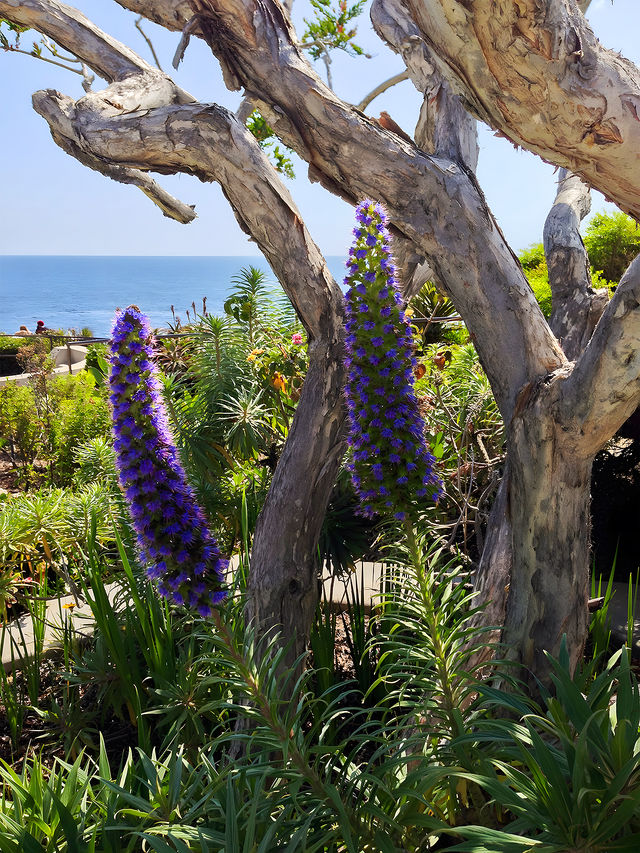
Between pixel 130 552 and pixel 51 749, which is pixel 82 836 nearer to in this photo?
pixel 51 749

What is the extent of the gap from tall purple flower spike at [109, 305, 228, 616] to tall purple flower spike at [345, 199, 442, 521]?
47cm

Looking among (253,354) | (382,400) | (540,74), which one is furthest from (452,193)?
(253,354)

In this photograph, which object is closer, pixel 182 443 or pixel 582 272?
pixel 582 272

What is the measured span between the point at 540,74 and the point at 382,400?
0.85m

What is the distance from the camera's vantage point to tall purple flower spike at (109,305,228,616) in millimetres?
1498

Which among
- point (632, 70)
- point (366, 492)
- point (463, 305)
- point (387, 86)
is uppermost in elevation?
point (387, 86)

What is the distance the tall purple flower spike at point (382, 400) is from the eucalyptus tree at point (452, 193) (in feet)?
1.20

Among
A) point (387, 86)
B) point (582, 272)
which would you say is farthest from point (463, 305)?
point (387, 86)

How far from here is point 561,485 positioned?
185 cm

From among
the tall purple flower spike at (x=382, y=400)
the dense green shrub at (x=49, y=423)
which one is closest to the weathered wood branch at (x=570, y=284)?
the tall purple flower spike at (x=382, y=400)

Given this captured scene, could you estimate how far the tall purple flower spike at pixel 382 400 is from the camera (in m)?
1.74

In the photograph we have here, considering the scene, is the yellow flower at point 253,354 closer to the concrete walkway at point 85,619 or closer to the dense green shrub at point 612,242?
the concrete walkway at point 85,619

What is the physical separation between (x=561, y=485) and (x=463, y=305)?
65 centimetres

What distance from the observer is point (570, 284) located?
263cm
